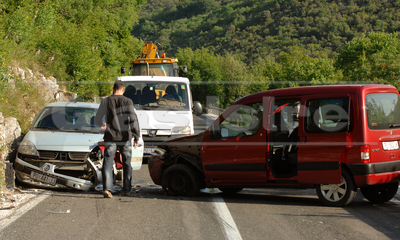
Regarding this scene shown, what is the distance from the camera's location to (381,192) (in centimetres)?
736

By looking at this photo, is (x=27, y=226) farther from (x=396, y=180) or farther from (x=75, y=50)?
(x=75, y=50)

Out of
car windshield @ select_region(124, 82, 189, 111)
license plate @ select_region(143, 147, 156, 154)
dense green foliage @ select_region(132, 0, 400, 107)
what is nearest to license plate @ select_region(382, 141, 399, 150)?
license plate @ select_region(143, 147, 156, 154)

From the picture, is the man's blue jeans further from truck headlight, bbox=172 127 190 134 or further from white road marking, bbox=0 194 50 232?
truck headlight, bbox=172 127 190 134

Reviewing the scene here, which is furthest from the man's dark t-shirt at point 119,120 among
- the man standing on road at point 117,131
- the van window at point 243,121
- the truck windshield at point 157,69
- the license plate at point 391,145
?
the truck windshield at point 157,69

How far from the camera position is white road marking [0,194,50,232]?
5728mm

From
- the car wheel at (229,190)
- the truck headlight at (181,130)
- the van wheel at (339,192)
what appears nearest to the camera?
the van wheel at (339,192)

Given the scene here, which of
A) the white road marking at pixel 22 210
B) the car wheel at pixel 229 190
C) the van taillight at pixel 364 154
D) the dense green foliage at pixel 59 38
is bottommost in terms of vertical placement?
the car wheel at pixel 229 190

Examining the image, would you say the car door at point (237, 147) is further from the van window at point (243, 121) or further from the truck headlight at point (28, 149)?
the truck headlight at point (28, 149)

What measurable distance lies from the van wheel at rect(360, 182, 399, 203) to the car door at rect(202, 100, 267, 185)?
183 cm

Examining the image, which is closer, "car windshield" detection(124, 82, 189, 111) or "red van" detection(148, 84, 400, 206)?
"red van" detection(148, 84, 400, 206)

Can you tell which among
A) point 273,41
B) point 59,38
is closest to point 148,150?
point 59,38

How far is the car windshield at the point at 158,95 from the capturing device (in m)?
12.1

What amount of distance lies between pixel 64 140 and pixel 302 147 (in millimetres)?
4187

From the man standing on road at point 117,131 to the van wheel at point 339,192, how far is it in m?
3.19
